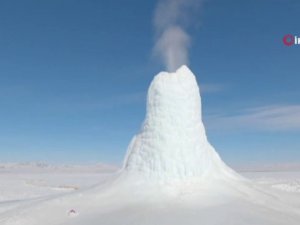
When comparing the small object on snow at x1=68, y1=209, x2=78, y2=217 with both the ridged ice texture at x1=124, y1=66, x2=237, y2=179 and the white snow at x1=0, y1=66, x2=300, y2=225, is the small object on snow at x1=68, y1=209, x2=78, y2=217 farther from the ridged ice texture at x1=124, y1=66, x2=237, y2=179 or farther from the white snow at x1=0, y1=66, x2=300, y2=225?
the ridged ice texture at x1=124, y1=66, x2=237, y2=179

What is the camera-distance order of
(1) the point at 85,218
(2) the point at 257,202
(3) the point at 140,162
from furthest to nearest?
(3) the point at 140,162, (2) the point at 257,202, (1) the point at 85,218

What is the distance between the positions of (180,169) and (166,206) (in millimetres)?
1242

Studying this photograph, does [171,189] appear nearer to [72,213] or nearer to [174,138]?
[174,138]

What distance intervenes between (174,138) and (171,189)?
1409 mm

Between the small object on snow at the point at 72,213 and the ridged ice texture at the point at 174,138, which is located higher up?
the ridged ice texture at the point at 174,138

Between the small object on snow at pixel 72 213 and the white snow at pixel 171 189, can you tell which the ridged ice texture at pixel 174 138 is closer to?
the white snow at pixel 171 189

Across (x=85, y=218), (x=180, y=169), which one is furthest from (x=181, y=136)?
(x=85, y=218)

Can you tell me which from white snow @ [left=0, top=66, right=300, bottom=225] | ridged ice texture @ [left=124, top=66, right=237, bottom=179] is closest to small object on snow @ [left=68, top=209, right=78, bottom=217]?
white snow @ [left=0, top=66, right=300, bottom=225]

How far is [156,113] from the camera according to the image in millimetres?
11562

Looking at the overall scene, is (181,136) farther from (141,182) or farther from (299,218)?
(299,218)

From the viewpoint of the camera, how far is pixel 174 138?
1121cm

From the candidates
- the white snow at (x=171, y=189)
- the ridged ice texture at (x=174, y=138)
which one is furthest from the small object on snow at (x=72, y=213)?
the ridged ice texture at (x=174, y=138)

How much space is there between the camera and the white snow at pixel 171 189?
32.0 ft

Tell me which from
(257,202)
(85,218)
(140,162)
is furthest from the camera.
→ (140,162)
